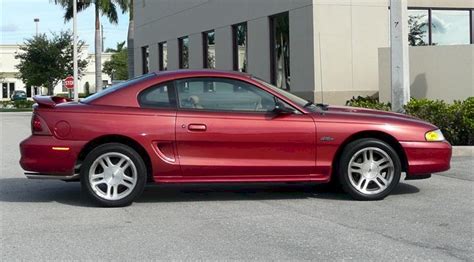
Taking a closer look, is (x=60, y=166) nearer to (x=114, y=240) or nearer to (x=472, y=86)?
(x=114, y=240)

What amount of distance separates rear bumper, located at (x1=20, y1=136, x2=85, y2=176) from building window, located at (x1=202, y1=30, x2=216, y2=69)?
16.4m

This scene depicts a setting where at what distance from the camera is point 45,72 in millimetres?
46156

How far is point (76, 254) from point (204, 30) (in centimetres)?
1860

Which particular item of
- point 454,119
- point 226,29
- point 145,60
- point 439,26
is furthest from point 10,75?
point 454,119

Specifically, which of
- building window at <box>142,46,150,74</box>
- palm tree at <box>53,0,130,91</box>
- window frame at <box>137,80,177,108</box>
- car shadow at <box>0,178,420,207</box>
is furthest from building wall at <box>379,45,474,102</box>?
palm tree at <box>53,0,130,91</box>

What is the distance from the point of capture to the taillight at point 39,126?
6742 mm

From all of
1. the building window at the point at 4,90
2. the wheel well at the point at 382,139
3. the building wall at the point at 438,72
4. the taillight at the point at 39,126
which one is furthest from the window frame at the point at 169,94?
the building window at the point at 4,90

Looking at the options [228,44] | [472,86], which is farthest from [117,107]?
[228,44]

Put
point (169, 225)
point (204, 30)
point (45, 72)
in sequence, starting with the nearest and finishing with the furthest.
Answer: point (169, 225) → point (204, 30) → point (45, 72)

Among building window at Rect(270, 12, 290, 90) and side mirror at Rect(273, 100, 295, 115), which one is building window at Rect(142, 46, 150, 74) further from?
side mirror at Rect(273, 100, 295, 115)

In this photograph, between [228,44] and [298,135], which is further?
[228,44]

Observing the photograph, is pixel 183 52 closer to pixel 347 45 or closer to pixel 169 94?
pixel 347 45

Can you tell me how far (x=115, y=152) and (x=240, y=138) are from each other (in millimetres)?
1405

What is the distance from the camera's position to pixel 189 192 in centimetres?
787
